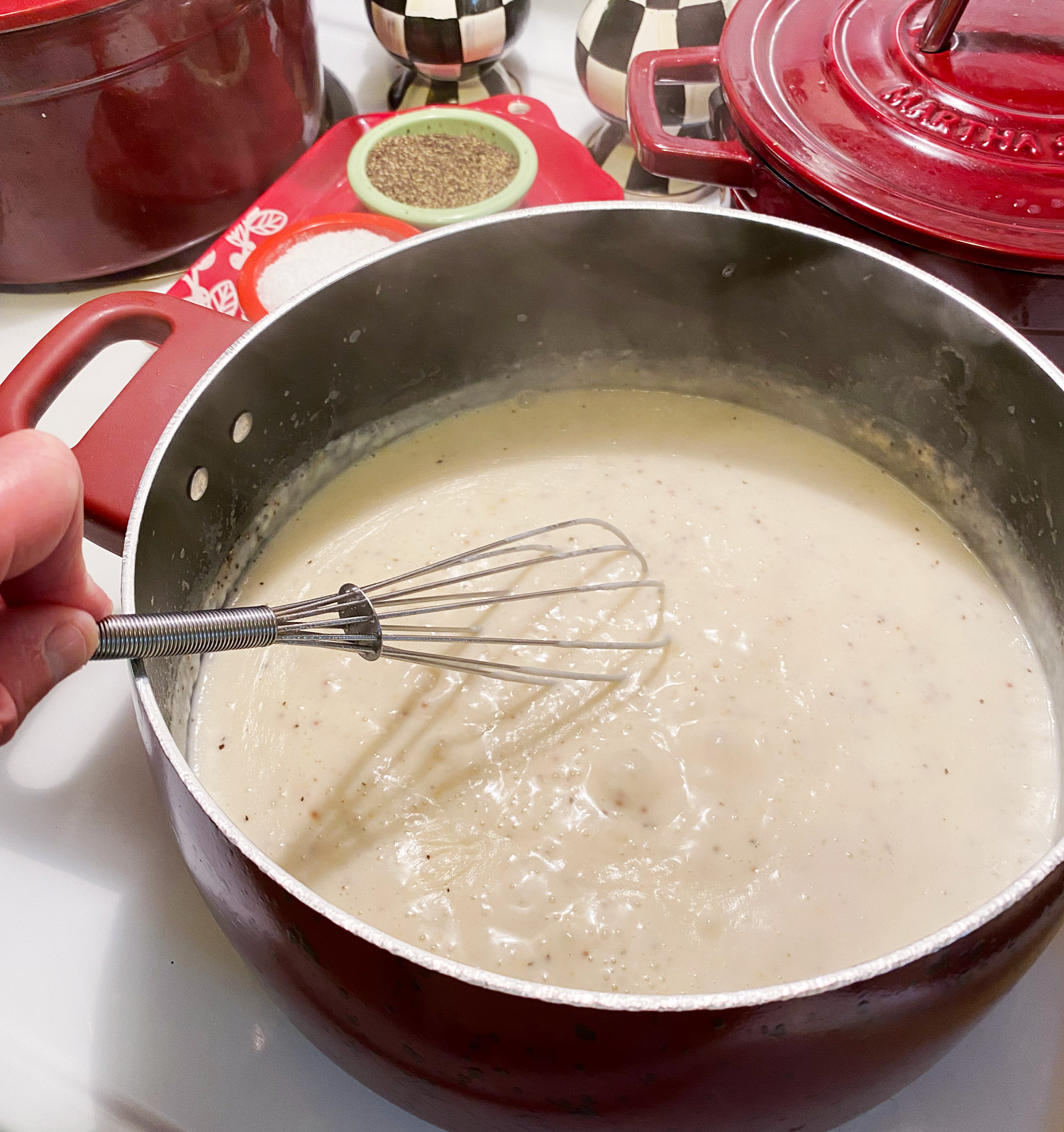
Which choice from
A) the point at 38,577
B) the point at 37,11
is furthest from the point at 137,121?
the point at 38,577

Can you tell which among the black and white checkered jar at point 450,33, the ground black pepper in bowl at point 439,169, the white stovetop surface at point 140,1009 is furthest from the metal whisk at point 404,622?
the black and white checkered jar at point 450,33

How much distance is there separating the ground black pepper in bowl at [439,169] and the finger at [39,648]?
0.83m

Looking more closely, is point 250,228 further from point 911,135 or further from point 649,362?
point 911,135

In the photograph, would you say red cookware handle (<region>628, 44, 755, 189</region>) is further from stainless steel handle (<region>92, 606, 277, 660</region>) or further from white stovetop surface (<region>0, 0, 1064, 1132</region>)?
white stovetop surface (<region>0, 0, 1064, 1132</region>)

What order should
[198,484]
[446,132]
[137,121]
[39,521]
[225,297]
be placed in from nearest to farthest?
[39,521], [198,484], [137,121], [225,297], [446,132]

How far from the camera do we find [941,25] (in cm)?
89

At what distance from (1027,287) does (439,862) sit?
67 centimetres

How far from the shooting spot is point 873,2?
0.96m

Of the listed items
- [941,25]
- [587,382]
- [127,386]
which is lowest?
[587,382]

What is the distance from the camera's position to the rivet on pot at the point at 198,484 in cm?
83

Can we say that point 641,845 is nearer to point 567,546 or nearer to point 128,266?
point 567,546

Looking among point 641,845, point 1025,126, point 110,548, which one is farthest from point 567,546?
point 1025,126

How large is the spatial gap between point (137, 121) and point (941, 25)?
0.79m

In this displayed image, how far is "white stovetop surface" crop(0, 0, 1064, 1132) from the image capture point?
2.30 feet
